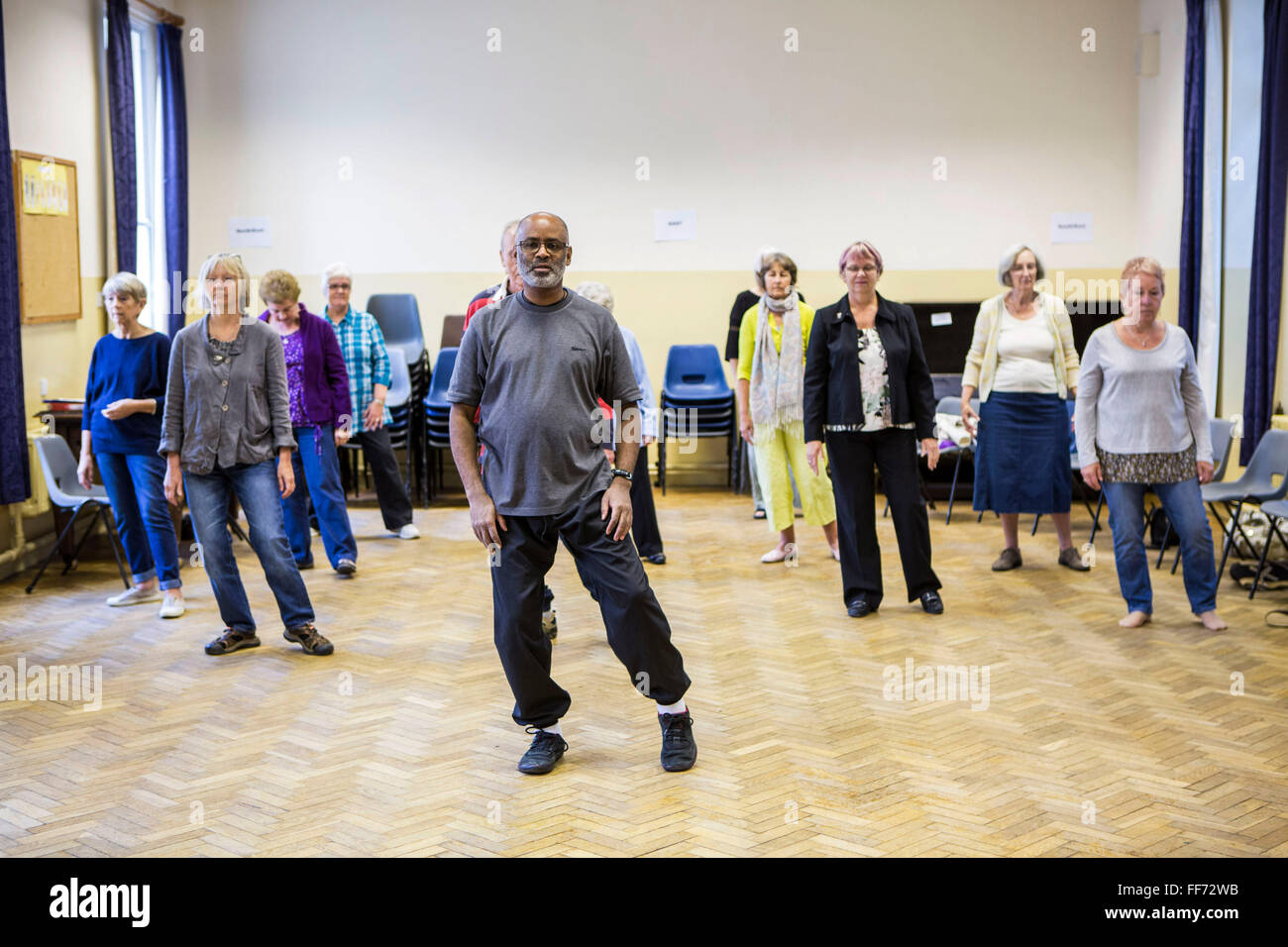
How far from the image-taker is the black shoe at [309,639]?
5078 mm

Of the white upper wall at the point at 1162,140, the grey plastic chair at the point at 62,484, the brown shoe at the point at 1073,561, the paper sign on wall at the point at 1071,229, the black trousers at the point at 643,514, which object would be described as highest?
the white upper wall at the point at 1162,140

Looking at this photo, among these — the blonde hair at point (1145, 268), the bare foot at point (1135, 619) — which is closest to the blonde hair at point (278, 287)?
the blonde hair at point (1145, 268)

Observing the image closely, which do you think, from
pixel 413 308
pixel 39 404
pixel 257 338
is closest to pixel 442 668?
pixel 257 338

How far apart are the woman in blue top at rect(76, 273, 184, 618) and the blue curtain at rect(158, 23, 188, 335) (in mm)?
3485

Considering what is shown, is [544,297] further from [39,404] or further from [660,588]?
[39,404]

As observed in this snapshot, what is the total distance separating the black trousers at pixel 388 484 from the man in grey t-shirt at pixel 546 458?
407 centimetres

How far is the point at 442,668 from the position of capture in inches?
192

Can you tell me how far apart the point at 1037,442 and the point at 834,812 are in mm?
3574

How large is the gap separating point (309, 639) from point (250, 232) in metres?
5.87

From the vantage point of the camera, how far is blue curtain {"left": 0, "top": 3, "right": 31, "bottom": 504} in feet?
21.3

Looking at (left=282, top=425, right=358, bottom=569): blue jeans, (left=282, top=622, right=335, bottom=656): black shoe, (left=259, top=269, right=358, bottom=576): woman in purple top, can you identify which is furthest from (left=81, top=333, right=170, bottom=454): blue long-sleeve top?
(left=282, top=622, right=335, bottom=656): black shoe

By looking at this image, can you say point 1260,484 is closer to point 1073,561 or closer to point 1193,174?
point 1073,561

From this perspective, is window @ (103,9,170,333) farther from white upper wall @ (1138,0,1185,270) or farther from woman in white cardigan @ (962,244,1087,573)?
white upper wall @ (1138,0,1185,270)

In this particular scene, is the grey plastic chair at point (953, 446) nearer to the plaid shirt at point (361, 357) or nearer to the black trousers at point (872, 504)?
the black trousers at point (872, 504)
